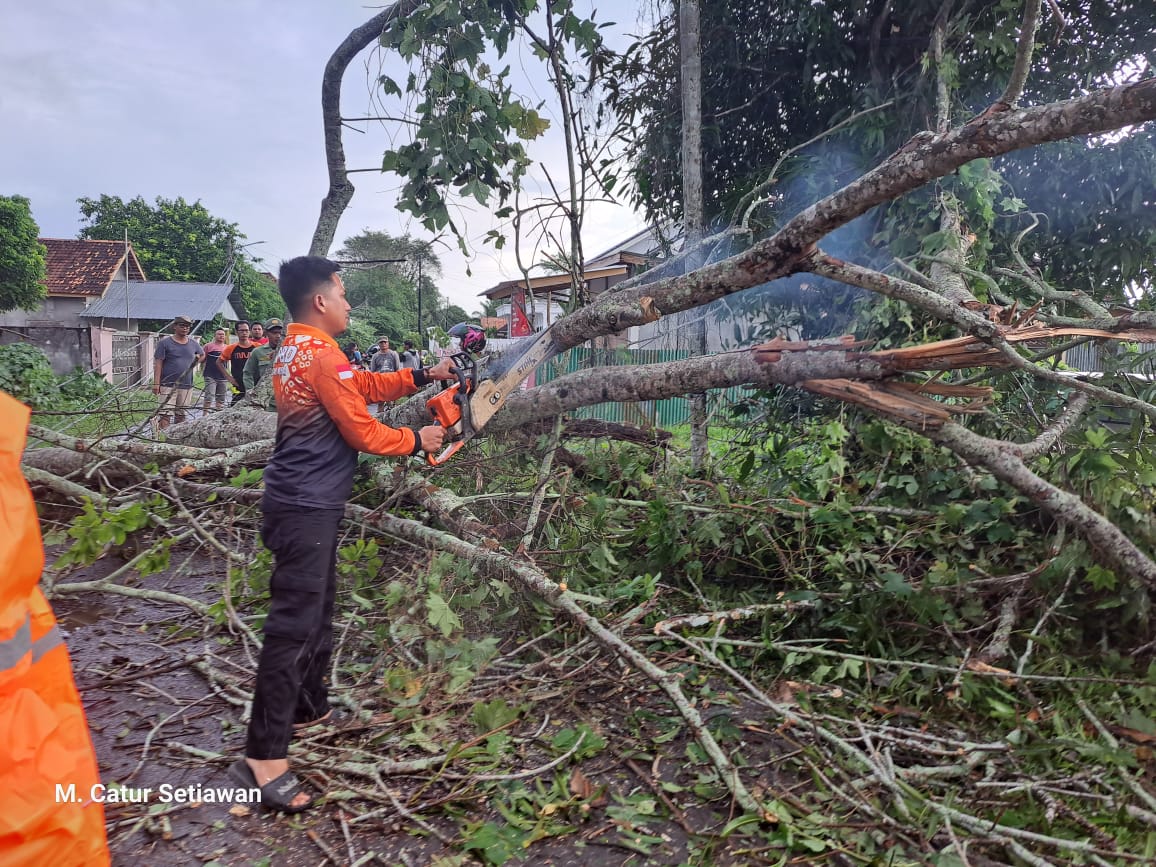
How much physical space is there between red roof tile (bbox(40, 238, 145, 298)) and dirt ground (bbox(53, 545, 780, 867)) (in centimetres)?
3463

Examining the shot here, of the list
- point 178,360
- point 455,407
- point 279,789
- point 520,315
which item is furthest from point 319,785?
point 178,360

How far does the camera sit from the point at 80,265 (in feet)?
107

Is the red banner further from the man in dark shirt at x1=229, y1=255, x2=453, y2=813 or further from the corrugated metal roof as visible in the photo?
the corrugated metal roof

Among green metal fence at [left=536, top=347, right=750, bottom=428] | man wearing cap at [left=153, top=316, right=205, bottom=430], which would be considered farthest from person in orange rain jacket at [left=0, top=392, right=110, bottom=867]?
man wearing cap at [left=153, top=316, right=205, bottom=430]

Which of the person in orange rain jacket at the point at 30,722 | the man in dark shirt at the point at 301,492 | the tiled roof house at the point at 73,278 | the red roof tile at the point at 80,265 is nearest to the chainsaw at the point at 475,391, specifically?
the man in dark shirt at the point at 301,492

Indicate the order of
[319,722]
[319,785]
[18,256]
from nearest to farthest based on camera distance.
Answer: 1. [319,785]
2. [319,722]
3. [18,256]

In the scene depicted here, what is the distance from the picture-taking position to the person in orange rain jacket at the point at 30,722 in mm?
1201

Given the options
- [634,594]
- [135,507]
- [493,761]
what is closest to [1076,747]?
[634,594]

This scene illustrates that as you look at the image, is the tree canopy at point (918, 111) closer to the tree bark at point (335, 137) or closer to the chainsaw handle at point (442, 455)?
the tree bark at point (335, 137)

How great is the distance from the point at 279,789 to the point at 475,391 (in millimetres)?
1581

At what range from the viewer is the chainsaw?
9.39 feet

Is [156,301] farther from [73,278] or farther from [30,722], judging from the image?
[30,722]

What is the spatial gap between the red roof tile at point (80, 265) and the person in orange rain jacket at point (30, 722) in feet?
119

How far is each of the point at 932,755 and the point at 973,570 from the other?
1.06 m
